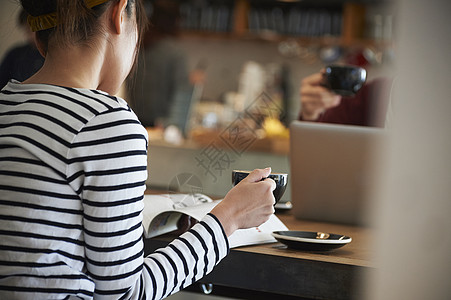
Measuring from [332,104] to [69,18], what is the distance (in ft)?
3.65

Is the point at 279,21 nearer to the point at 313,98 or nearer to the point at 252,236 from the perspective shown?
the point at 313,98

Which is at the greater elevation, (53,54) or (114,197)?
(53,54)

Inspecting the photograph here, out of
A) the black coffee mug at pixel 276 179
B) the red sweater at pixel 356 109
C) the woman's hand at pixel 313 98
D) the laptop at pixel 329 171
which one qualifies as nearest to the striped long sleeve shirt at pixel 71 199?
the black coffee mug at pixel 276 179

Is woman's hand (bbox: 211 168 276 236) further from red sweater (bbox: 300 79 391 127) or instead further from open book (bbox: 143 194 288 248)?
red sweater (bbox: 300 79 391 127)

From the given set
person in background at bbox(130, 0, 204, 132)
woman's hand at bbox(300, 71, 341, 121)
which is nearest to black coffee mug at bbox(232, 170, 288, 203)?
woman's hand at bbox(300, 71, 341, 121)

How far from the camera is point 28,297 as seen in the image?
0.75m

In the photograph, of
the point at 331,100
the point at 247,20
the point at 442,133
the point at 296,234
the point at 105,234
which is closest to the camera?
the point at 442,133

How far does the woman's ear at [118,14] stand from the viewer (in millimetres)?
841

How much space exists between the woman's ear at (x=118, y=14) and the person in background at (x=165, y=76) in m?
4.17

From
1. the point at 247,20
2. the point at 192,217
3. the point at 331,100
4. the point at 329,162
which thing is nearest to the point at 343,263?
the point at 192,217

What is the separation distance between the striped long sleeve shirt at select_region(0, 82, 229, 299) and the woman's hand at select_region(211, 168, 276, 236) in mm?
158

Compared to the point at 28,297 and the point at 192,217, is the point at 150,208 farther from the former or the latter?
the point at 28,297

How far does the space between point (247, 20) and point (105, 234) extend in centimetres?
458

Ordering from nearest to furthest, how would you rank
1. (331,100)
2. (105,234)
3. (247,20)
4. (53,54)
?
(105,234)
(53,54)
(331,100)
(247,20)
